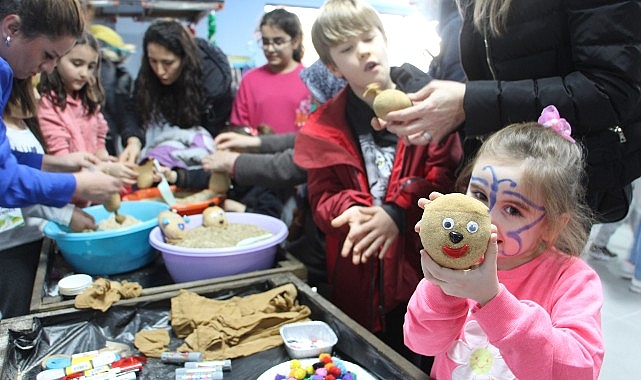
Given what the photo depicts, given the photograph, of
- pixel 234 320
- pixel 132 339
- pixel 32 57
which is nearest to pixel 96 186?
pixel 32 57

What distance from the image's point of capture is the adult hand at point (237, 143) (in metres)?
1.88

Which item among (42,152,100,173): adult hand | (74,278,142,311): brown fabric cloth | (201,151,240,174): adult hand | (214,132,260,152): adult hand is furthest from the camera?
(214,132,260,152): adult hand

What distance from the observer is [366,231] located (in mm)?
1120

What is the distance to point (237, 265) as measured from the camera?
1.26 metres

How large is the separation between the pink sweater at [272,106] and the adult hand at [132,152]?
455 mm

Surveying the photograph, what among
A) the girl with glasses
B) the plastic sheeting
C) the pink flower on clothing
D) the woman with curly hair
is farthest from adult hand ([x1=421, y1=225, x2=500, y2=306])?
the girl with glasses

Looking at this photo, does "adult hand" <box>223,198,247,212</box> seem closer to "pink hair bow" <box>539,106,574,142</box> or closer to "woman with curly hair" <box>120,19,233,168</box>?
"woman with curly hair" <box>120,19,233,168</box>

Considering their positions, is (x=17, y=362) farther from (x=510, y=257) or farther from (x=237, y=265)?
(x=510, y=257)

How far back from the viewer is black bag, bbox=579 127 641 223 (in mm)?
881

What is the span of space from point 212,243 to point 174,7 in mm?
3431

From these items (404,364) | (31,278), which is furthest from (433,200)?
(31,278)

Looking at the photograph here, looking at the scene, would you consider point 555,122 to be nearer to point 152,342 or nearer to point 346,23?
point 346,23

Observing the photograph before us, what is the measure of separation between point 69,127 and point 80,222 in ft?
2.58

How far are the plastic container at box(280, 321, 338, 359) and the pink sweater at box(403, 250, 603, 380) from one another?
0.77 feet
